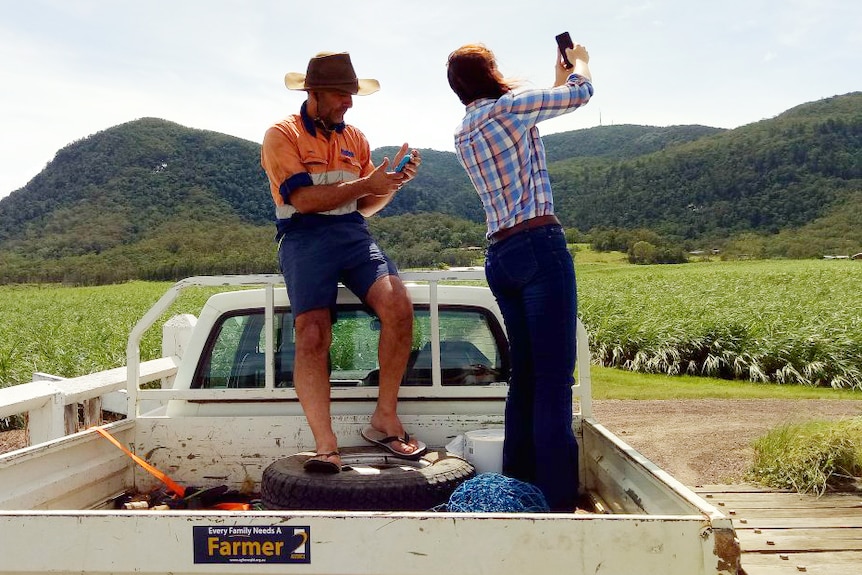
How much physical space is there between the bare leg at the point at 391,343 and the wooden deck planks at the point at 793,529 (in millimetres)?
2258

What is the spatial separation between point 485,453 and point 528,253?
905 mm

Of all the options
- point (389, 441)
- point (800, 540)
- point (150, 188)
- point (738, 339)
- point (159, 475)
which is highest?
point (150, 188)

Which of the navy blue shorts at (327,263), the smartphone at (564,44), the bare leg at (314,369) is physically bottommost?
the bare leg at (314,369)

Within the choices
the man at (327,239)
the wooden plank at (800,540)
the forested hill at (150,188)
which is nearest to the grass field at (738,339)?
the wooden plank at (800,540)

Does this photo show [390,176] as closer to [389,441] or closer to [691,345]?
[389,441]

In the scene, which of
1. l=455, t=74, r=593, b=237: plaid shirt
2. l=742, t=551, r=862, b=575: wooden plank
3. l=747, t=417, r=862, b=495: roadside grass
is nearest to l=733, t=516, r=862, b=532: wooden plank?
l=742, t=551, r=862, b=575: wooden plank

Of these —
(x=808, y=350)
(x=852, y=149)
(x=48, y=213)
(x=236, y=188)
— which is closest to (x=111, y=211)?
(x=48, y=213)

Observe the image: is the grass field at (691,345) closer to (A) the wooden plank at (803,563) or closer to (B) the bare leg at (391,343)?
(A) the wooden plank at (803,563)

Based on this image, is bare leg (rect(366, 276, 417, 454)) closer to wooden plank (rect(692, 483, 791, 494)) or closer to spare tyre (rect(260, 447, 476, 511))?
spare tyre (rect(260, 447, 476, 511))

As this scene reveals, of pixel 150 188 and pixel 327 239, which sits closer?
pixel 327 239

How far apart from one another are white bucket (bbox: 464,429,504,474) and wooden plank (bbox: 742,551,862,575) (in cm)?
229

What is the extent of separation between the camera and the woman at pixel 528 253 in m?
2.84

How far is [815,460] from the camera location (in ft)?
22.2

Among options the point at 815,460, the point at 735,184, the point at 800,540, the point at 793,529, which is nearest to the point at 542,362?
the point at 800,540
